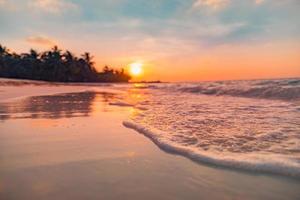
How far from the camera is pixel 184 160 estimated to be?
2.87 meters

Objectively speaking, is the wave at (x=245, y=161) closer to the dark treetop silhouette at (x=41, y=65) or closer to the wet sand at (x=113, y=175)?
the wet sand at (x=113, y=175)

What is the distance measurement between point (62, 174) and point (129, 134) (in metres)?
1.90

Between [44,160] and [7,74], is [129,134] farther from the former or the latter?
[7,74]

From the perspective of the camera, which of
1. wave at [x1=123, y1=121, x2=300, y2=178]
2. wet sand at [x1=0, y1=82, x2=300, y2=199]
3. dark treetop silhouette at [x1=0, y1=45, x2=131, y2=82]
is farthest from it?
dark treetop silhouette at [x1=0, y1=45, x2=131, y2=82]

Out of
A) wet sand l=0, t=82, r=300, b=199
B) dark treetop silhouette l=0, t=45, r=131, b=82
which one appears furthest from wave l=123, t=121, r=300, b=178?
dark treetop silhouette l=0, t=45, r=131, b=82

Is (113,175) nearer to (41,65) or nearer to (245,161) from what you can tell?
(245,161)

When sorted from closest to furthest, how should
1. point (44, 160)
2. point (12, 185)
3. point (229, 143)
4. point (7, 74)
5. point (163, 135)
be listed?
point (12, 185) → point (44, 160) → point (229, 143) → point (163, 135) → point (7, 74)

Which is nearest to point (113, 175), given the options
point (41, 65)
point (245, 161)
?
point (245, 161)

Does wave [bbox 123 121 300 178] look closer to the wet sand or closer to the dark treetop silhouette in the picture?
the wet sand

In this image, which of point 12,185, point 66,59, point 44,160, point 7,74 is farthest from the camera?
point 66,59

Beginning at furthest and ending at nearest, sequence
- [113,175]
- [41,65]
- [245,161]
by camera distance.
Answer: [41,65], [245,161], [113,175]

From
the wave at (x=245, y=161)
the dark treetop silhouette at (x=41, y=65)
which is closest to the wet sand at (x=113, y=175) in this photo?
the wave at (x=245, y=161)

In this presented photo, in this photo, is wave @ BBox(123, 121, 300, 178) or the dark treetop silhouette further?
the dark treetop silhouette

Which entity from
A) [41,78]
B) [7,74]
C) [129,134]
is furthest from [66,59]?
[129,134]
